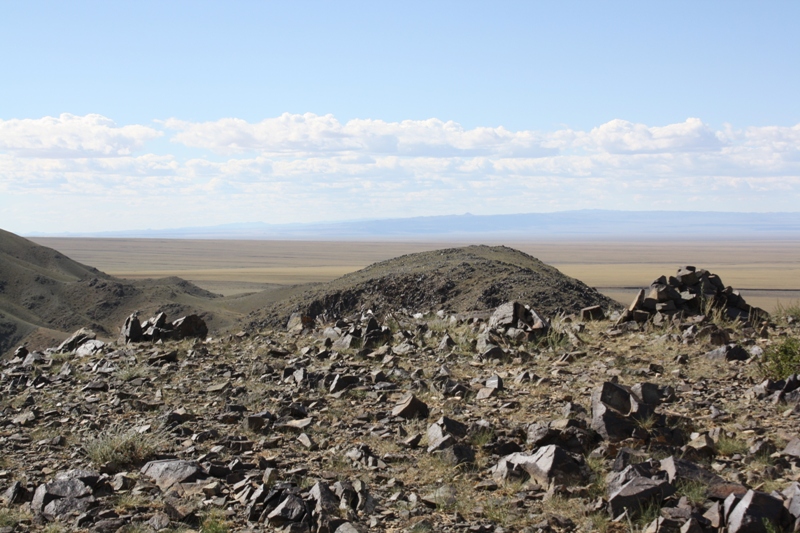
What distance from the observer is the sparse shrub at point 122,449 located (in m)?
6.65

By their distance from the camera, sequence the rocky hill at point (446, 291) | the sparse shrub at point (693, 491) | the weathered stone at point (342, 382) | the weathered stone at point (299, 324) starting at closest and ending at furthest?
the sparse shrub at point (693, 491) < the weathered stone at point (342, 382) < the weathered stone at point (299, 324) < the rocky hill at point (446, 291)

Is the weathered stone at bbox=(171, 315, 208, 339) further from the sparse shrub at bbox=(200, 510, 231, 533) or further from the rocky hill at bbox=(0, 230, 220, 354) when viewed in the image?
the rocky hill at bbox=(0, 230, 220, 354)

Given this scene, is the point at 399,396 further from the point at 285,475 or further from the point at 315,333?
the point at 315,333

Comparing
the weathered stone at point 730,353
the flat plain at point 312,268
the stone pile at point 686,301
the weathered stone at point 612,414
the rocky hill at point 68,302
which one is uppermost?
the stone pile at point 686,301

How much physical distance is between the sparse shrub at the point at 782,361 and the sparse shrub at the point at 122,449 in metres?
6.31

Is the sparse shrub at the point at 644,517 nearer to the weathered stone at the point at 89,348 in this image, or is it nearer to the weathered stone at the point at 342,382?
the weathered stone at the point at 342,382

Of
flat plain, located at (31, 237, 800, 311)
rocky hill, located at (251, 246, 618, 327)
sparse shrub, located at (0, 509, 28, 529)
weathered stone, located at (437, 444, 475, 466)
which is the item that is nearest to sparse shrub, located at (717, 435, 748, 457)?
weathered stone, located at (437, 444, 475, 466)

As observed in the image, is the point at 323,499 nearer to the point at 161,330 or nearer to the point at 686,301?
the point at 686,301

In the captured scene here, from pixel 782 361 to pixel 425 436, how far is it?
4.03 metres

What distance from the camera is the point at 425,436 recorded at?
702cm

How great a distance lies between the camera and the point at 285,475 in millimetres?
6254

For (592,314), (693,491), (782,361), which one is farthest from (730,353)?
(693,491)

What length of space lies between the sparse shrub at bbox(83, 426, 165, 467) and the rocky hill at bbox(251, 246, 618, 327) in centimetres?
1512

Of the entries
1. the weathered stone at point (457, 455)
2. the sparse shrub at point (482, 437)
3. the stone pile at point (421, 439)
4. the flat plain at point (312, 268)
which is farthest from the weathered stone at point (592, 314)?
the flat plain at point (312, 268)
